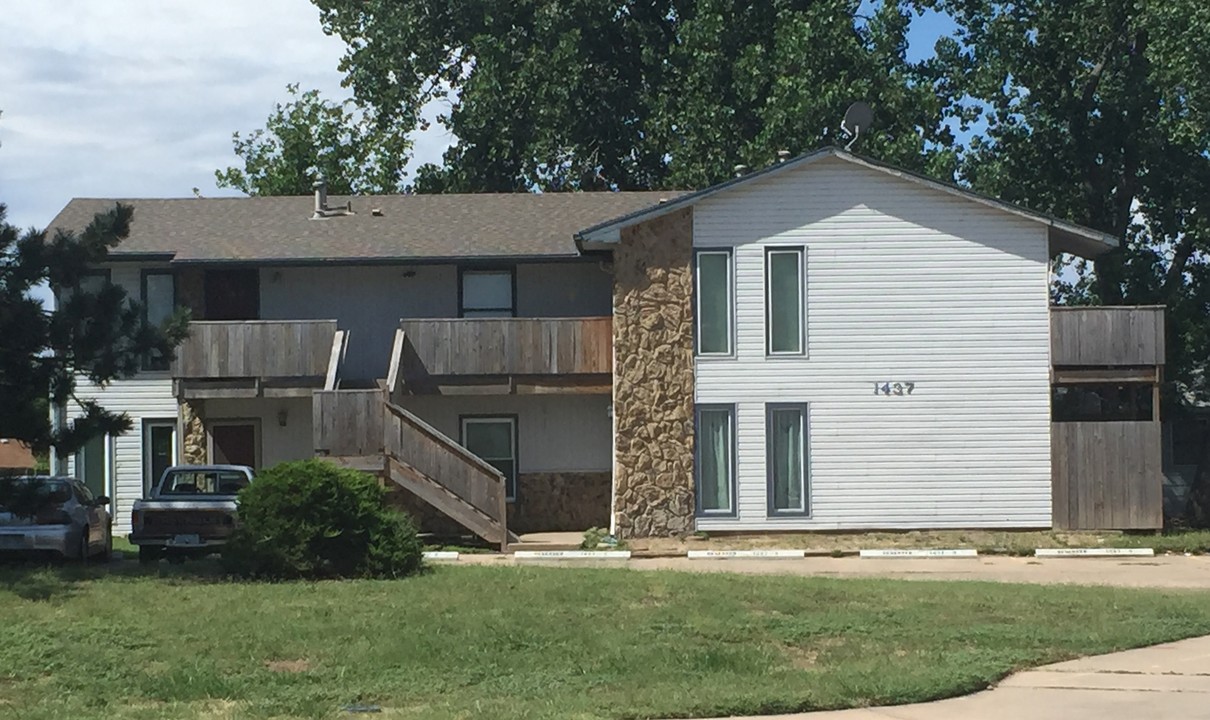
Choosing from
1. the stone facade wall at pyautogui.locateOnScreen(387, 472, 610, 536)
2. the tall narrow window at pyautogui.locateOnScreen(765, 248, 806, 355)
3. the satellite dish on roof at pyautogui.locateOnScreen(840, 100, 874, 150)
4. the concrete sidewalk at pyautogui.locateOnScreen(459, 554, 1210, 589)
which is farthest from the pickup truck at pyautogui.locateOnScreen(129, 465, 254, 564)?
the satellite dish on roof at pyautogui.locateOnScreen(840, 100, 874, 150)

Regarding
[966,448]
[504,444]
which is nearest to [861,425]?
[966,448]

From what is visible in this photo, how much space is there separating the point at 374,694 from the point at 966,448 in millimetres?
18673

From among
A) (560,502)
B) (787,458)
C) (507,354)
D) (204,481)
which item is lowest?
(560,502)

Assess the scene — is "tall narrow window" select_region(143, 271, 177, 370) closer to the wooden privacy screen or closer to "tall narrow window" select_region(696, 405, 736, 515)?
"tall narrow window" select_region(696, 405, 736, 515)

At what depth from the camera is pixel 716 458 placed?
29.5 metres

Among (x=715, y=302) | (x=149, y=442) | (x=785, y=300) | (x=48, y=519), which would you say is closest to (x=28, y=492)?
(x=48, y=519)

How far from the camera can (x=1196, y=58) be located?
3181cm

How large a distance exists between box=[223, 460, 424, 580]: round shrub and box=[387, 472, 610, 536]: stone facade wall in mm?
12489

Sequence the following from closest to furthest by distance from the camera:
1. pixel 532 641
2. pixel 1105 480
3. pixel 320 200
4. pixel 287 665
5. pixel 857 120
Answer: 1. pixel 287 665
2. pixel 532 641
3. pixel 1105 480
4. pixel 857 120
5. pixel 320 200

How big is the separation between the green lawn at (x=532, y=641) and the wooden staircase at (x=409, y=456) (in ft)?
28.3

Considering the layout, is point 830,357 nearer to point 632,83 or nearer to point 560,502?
point 560,502

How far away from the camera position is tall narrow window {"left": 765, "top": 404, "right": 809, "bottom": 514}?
29.3m

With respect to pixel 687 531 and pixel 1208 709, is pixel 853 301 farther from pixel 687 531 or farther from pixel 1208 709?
pixel 1208 709

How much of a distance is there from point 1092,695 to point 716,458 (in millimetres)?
17036
